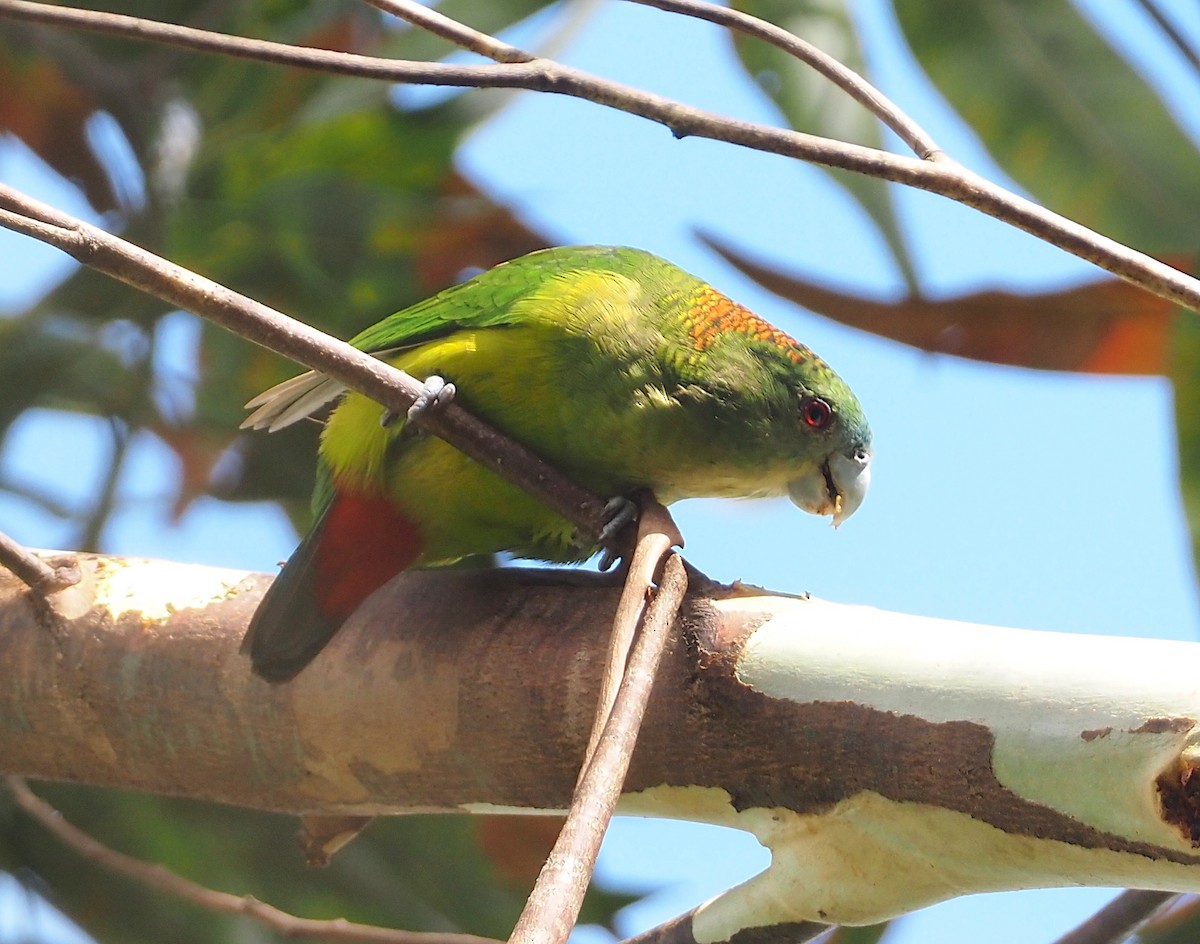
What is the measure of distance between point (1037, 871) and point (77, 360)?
122 inches

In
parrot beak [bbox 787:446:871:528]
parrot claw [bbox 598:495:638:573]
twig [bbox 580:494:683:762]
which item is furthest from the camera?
parrot beak [bbox 787:446:871:528]

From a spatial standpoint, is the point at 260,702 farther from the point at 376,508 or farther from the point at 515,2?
the point at 515,2

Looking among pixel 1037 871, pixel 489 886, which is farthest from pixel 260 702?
pixel 489 886

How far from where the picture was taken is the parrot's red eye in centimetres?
232

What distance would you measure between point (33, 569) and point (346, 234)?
6.37 ft

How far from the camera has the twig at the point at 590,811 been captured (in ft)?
2.60

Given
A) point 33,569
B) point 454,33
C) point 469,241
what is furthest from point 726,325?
point 469,241

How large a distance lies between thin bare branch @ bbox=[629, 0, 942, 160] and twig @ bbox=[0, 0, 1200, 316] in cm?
11

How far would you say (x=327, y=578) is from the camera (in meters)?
2.09

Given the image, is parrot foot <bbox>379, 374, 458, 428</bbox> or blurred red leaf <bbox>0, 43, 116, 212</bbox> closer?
parrot foot <bbox>379, 374, 458, 428</bbox>

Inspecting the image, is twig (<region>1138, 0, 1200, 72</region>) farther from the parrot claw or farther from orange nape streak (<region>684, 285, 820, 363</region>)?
the parrot claw

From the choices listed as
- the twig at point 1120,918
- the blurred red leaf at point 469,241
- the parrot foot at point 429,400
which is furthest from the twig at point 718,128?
the blurred red leaf at point 469,241

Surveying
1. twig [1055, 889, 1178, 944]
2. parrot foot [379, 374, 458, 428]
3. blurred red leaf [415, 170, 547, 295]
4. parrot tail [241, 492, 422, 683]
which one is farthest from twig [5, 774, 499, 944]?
blurred red leaf [415, 170, 547, 295]

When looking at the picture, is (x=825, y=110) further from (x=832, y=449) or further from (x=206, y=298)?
(x=206, y=298)
